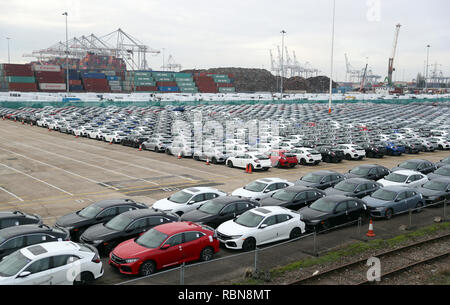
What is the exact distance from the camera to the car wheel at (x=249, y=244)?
13.3 metres

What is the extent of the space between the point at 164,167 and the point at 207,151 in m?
4.10

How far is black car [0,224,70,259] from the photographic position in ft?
37.5

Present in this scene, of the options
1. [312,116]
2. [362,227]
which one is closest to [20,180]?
[362,227]

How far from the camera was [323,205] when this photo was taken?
15953 mm

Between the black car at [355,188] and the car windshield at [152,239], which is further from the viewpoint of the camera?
the black car at [355,188]

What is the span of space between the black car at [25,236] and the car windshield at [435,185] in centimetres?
1649

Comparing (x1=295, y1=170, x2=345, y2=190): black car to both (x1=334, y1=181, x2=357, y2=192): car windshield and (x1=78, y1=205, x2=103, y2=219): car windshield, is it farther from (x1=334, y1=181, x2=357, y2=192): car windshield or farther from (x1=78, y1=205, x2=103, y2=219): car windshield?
(x1=78, y1=205, x2=103, y2=219): car windshield

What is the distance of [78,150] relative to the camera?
117ft

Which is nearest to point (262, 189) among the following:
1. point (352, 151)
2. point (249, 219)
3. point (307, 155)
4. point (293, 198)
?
Answer: point (293, 198)

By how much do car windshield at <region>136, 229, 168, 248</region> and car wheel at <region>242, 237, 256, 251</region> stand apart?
2862 mm

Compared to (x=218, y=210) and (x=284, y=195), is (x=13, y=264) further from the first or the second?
(x=284, y=195)

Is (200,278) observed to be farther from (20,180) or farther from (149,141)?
(149,141)

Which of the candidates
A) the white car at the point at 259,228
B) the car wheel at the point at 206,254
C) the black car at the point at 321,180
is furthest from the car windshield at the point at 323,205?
the car wheel at the point at 206,254

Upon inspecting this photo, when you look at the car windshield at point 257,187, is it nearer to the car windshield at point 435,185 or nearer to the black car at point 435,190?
the black car at point 435,190
